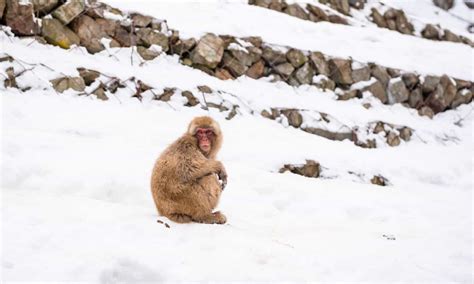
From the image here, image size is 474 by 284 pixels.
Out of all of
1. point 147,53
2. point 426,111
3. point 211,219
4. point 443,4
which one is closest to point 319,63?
point 426,111

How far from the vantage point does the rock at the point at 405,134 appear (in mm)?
10477

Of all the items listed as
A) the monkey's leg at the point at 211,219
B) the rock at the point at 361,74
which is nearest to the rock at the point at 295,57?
the rock at the point at 361,74

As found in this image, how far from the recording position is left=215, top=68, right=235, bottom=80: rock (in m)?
9.70

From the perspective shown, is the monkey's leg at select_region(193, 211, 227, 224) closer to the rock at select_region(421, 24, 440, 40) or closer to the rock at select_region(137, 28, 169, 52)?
the rock at select_region(137, 28, 169, 52)

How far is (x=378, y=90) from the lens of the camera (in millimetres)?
11297

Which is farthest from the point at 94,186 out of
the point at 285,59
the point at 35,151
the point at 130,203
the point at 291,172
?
the point at 285,59

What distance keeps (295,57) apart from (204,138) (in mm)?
7092

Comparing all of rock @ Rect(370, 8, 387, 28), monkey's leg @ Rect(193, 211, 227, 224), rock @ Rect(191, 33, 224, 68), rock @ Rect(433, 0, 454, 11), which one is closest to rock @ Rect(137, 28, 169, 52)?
rock @ Rect(191, 33, 224, 68)

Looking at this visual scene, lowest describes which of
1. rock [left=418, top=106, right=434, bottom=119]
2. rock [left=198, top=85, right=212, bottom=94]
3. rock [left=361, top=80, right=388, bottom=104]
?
rock [left=418, top=106, right=434, bottom=119]

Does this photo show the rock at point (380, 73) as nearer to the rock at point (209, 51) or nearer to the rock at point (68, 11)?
the rock at point (209, 51)

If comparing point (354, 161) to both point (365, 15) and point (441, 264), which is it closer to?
point (441, 264)

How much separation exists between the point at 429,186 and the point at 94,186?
18.6 ft

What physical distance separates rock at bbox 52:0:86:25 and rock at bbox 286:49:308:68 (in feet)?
15.2

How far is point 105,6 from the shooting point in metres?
8.93
